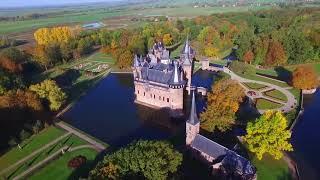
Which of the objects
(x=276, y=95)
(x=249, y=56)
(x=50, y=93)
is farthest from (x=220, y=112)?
(x=249, y=56)

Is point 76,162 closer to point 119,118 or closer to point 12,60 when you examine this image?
point 119,118

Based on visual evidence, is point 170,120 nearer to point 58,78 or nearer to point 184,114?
point 184,114

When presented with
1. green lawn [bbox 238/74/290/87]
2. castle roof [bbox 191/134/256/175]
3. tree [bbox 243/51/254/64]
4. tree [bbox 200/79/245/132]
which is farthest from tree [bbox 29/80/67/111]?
tree [bbox 243/51/254/64]

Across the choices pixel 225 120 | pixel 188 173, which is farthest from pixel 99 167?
pixel 225 120

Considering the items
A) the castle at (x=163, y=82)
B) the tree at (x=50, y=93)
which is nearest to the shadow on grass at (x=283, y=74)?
the castle at (x=163, y=82)

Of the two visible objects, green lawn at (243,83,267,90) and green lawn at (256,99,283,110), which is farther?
green lawn at (243,83,267,90)

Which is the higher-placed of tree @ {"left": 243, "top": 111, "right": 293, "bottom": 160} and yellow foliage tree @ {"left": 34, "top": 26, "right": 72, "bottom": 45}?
yellow foliage tree @ {"left": 34, "top": 26, "right": 72, "bottom": 45}

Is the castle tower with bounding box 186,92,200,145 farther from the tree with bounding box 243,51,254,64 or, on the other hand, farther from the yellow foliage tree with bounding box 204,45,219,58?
the yellow foliage tree with bounding box 204,45,219,58
